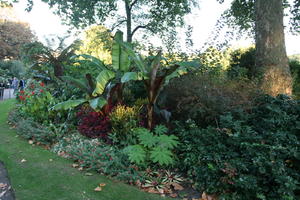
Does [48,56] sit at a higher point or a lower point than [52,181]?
higher

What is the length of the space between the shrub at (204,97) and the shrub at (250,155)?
368 millimetres

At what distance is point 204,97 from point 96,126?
260 cm

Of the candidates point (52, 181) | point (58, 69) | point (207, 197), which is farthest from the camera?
point (58, 69)

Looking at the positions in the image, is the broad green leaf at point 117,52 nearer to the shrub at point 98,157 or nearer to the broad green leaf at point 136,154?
the shrub at point 98,157

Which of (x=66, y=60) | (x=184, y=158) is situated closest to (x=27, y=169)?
(x=184, y=158)

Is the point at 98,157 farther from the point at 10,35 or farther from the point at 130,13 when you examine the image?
the point at 10,35

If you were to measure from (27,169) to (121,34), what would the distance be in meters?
3.48

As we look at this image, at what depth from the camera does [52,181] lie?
3.35 m

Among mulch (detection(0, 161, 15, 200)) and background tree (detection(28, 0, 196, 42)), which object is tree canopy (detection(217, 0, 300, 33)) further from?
mulch (detection(0, 161, 15, 200))

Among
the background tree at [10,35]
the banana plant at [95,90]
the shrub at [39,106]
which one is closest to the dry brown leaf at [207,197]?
the banana plant at [95,90]

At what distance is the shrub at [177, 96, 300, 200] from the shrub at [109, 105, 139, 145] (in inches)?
43.8

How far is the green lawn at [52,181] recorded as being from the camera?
3.00 m

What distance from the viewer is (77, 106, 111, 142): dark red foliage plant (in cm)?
497

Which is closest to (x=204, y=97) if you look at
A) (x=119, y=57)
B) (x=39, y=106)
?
(x=119, y=57)
